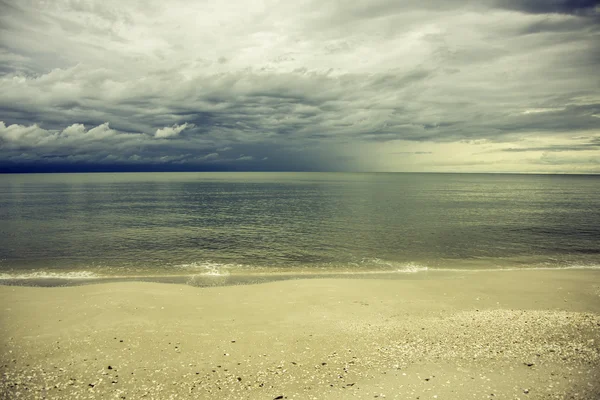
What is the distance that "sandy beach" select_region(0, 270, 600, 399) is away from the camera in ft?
33.3

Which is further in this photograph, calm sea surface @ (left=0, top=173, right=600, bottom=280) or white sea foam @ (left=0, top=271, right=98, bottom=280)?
calm sea surface @ (left=0, top=173, right=600, bottom=280)

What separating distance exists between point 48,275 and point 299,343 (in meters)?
22.9

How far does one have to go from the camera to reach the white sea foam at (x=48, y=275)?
24.8m

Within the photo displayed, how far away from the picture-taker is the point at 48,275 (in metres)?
25.3

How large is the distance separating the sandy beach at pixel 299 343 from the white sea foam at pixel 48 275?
475cm

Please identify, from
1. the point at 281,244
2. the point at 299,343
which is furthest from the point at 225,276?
the point at 299,343

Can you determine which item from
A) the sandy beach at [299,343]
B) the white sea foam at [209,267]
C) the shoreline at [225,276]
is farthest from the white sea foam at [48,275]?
the white sea foam at [209,267]

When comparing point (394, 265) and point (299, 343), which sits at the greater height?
point (299, 343)

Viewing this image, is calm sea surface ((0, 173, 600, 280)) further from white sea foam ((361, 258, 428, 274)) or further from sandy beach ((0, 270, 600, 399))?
sandy beach ((0, 270, 600, 399))

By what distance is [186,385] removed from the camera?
10.2 metres

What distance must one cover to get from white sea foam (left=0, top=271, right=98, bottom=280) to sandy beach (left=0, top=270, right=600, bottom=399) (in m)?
4.75

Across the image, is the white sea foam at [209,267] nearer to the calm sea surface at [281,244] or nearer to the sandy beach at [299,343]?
the calm sea surface at [281,244]

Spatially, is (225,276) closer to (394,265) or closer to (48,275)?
(48,275)

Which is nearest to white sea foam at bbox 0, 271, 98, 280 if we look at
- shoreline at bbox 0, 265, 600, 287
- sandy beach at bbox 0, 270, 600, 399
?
shoreline at bbox 0, 265, 600, 287
